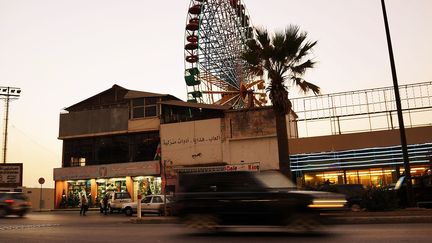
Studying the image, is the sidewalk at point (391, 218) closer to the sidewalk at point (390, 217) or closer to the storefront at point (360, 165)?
the sidewalk at point (390, 217)

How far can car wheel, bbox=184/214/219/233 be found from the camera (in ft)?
38.2

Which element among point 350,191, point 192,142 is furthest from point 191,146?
point 350,191

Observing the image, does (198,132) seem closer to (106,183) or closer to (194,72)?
(194,72)

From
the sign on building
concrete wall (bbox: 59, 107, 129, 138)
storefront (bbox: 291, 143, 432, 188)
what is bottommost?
storefront (bbox: 291, 143, 432, 188)

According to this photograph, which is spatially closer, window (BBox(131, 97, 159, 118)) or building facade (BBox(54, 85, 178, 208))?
building facade (BBox(54, 85, 178, 208))

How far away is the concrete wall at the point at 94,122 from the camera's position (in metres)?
43.2

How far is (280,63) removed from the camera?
72.5ft

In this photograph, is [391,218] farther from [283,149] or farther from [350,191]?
[350,191]

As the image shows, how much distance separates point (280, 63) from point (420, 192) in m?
8.65

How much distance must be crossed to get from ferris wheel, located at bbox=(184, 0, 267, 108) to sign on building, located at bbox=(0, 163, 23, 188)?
64.7 feet

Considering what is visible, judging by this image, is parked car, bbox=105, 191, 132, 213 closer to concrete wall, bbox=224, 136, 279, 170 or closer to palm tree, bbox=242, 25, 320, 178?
concrete wall, bbox=224, 136, 279, 170

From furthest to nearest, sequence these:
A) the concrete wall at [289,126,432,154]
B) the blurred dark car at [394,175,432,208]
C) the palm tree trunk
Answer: the concrete wall at [289,126,432,154]
the palm tree trunk
the blurred dark car at [394,175,432,208]

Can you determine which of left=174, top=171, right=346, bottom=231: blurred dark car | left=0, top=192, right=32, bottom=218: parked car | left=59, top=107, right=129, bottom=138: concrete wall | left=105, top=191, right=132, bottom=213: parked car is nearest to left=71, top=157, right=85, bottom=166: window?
left=59, top=107, right=129, bottom=138: concrete wall

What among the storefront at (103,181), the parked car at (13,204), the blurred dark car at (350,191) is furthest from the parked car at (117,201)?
the blurred dark car at (350,191)
